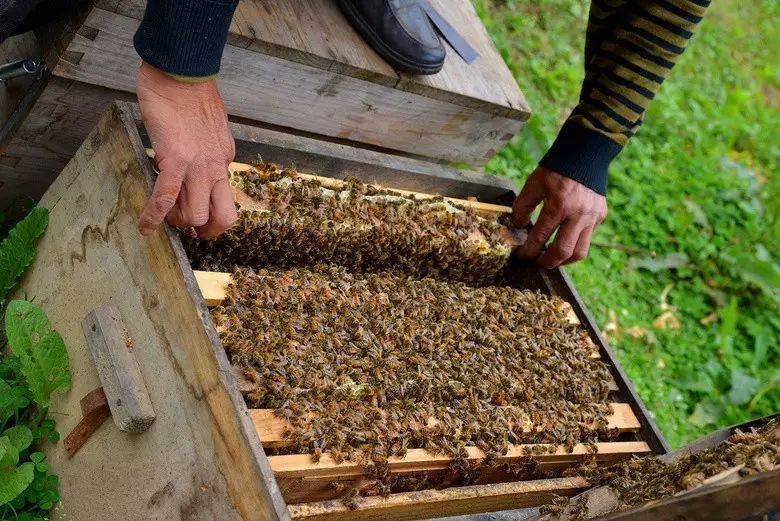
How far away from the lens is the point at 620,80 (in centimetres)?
363

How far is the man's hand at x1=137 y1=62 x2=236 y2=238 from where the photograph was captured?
232 centimetres

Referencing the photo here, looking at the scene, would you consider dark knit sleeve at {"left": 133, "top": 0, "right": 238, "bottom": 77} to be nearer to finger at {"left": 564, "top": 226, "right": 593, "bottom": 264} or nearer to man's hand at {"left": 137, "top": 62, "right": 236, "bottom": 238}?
man's hand at {"left": 137, "top": 62, "right": 236, "bottom": 238}

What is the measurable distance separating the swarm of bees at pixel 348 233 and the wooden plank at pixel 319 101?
547mm

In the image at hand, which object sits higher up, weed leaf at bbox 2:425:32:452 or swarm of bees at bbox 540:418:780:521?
swarm of bees at bbox 540:418:780:521

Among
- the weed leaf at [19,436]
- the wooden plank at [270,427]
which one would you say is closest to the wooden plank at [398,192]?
the wooden plank at [270,427]

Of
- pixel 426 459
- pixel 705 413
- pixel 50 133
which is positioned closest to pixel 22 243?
pixel 50 133

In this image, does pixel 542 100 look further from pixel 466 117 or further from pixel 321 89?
pixel 321 89

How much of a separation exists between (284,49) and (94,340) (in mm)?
1382

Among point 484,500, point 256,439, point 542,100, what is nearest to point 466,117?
point 484,500

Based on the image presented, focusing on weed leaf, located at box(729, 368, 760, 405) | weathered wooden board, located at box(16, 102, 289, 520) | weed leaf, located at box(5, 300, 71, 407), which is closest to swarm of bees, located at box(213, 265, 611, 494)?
weathered wooden board, located at box(16, 102, 289, 520)

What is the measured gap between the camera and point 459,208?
135 inches

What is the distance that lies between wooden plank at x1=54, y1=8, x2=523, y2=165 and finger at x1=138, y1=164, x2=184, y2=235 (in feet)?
2.93

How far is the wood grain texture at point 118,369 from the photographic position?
91.1 inches

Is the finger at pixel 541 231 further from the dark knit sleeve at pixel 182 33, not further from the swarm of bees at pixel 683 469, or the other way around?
the dark knit sleeve at pixel 182 33
